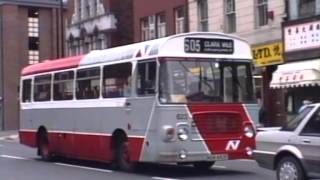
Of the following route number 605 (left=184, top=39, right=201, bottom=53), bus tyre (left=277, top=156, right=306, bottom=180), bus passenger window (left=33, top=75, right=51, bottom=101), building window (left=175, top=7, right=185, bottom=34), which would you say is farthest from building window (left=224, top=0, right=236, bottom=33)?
bus tyre (left=277, top=156, right=306, bottom=180)

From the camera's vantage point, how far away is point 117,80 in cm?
1823

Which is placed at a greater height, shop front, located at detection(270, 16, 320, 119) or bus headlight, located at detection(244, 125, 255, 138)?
shop front, located at detection(270, 16, 320, 119)

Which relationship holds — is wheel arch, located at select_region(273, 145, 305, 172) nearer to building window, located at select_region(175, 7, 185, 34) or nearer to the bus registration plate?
the bus registration plate

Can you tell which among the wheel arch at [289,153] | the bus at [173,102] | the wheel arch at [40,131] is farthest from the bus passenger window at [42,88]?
the wheel arch at [289,153]

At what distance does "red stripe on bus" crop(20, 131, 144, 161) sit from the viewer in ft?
56.8

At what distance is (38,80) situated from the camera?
2333cm

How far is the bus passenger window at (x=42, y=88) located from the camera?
2253 centimetres

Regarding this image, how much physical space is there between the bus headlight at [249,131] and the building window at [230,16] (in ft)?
56.0

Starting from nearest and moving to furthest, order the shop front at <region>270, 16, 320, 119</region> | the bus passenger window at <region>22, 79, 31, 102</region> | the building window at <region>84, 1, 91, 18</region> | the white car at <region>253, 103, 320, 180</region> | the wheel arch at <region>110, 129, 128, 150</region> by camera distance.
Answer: the white car at <region>253, 103, 320, 180</region> < the wheel arch at <region>110, 129, 128, 150</region> < the bus passenger window at <region>22, 79, 31, 102</region> < the shop front at <region>270, 16, 320, 119</region> < the building window at <region>84, 1, 91, 18</region>

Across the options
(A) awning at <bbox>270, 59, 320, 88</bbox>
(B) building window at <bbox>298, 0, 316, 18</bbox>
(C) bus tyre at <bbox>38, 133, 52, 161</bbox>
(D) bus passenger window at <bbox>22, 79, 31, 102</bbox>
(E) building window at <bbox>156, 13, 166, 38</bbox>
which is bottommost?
(C) bus tyre at <bbox>38, 133, 52, 161</bbox>

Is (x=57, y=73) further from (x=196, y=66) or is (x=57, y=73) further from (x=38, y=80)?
(x=196, y=66)

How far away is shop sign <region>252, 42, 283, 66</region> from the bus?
12623 mm

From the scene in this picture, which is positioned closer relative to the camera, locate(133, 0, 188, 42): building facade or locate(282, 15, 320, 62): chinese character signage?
locate(282, 15, 320, 62): chinese character signage

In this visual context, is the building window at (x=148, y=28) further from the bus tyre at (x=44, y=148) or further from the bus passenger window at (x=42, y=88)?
the bus tyre at (x=44, y=148)
